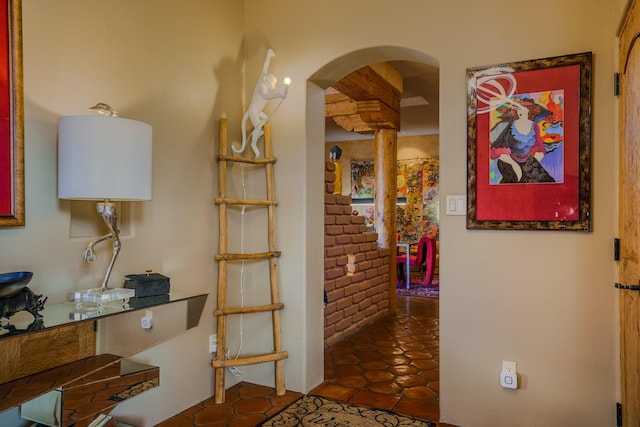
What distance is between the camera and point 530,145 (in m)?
2.16

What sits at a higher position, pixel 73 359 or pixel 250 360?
pixel 73 359

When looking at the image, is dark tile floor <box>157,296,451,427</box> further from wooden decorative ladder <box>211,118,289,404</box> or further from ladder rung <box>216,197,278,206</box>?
ladder rung <box>216,197,278,206</box>

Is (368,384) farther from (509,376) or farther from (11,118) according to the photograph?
(11,118)

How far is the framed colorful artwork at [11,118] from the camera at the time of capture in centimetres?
159

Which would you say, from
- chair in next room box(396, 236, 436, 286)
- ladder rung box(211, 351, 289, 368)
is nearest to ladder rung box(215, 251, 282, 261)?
ladder rung box(211, 351, 289, 368)

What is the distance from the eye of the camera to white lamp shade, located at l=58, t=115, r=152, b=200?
5.40 feet

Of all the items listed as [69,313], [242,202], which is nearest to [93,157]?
[69,313]

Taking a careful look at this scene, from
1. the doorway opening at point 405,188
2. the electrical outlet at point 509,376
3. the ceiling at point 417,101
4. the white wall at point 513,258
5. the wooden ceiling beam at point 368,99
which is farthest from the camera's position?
the ceiling at point 417,101

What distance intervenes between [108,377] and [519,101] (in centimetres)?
225

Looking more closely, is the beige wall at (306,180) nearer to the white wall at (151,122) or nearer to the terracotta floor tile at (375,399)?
the white wall at (151,122)

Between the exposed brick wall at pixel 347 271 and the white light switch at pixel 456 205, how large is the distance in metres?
1.54

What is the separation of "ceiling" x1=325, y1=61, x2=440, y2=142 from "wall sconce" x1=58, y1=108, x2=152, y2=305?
3.52 metres

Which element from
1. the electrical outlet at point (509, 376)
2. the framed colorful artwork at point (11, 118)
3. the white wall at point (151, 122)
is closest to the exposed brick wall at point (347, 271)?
the white wall at point (151, 122)

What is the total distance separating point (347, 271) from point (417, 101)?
306 centimetres
